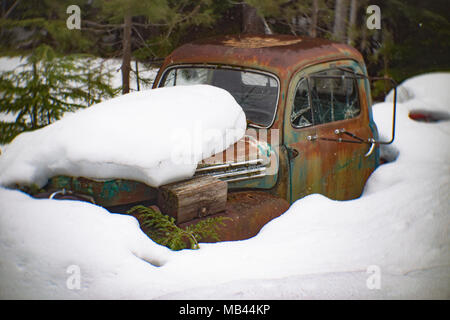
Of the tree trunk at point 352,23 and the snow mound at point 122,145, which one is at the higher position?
the tree trunk at point 352,23

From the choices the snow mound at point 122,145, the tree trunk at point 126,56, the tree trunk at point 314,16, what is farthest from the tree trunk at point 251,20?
the snow mound at point 122,145

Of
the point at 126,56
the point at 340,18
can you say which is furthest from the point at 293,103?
the point at 340,18

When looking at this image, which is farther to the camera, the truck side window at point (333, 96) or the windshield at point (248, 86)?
the truck side window at point (333, 96)

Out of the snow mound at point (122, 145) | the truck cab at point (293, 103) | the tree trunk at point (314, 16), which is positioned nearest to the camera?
the snow mound at point (122, 145)

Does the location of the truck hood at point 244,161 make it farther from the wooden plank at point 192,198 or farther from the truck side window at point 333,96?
the truck side window at point 333,96

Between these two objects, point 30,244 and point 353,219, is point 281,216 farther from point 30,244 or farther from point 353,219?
point 30,244

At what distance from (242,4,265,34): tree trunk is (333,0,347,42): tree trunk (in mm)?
1623

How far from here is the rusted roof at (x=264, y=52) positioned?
3.91 metres

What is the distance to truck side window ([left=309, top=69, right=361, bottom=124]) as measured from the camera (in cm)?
409

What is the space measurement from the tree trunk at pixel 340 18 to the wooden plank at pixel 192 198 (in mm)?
6188

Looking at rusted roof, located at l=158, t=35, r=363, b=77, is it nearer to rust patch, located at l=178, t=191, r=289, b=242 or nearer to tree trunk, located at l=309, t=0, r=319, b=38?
rust patch, located at l=178, t=191, r=289, b=242

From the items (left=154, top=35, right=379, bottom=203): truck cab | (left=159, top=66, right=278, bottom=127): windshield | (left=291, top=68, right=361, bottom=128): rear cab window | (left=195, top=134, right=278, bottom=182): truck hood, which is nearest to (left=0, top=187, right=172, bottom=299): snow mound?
(left=195, top=134, right=278, bottom=182): truck hood

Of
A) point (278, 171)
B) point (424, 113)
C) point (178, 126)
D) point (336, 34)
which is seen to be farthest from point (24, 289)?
point (336, 34)

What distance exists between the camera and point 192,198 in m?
2.96
